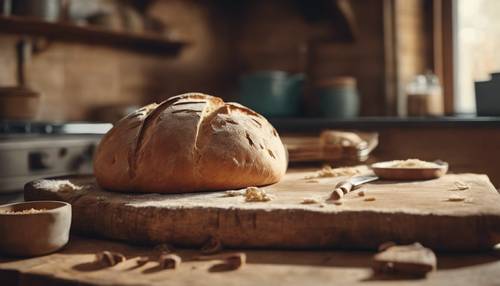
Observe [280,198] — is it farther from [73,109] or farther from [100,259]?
[73,109]

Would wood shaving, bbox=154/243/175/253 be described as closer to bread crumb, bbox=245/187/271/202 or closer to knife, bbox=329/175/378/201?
bread crumb, bbox=245/187/271/202

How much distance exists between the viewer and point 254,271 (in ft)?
2.75

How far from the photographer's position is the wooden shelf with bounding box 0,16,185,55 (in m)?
3.13

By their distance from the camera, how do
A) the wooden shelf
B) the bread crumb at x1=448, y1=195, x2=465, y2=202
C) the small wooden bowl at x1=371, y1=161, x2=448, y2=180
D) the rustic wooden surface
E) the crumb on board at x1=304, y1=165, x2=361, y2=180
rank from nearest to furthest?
the rustic wooden surface
the bread crumb at x1=448, y1=195, x2=465, y2=202
the small wooden bowl at x1=371, y1=161, x2=448, y2=180
the crumb on board at x1=304, y1=165, x2=361, y2=180
the wooden shelf

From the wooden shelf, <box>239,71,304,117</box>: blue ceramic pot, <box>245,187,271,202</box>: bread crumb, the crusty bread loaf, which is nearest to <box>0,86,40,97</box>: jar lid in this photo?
the wooden shelf

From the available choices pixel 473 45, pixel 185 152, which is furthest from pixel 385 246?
pixel 473 45

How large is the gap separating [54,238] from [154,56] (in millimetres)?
3312

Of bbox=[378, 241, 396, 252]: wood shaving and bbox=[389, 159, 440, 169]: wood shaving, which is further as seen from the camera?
bbox=[389, 159, 440, 169]: wood shaving

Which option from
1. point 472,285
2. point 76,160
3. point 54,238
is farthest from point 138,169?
point 76,160

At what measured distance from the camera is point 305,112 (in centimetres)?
411

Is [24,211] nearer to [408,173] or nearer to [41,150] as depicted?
[408,173]

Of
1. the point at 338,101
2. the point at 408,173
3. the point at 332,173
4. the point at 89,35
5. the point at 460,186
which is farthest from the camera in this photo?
the point at 338,101

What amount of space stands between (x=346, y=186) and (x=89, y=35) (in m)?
2.78

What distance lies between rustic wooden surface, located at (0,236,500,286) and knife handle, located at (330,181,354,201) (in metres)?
0.17
